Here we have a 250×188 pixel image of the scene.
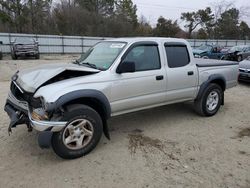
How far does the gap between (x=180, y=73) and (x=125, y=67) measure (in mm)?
1417

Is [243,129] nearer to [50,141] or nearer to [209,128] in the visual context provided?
[209,128]

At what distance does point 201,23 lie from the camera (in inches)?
1900

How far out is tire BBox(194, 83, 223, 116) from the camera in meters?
5.37

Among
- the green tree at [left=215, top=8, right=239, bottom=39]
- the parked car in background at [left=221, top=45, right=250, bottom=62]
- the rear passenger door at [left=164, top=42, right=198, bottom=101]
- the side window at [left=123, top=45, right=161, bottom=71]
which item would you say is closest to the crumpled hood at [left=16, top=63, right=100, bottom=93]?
the side window at [left=123, top=45, right=161, bottom=71]

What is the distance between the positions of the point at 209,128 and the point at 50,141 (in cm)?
313

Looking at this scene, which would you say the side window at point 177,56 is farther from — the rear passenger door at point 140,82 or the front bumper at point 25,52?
the front bumper at point 25,52

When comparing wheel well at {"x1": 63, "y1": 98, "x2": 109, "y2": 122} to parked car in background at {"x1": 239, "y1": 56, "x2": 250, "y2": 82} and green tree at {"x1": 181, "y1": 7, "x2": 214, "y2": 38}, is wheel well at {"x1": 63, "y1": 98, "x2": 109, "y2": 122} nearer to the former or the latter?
parked car in background at {"x1": 239, "y1": 56, "x2": 250, "y2": 82}

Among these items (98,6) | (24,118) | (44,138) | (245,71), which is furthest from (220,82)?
(98,6)

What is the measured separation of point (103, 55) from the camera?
434cm

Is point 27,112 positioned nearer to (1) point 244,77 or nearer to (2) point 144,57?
(2) point 144,57

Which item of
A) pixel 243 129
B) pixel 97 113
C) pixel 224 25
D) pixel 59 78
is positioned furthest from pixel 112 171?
pixel 224 25

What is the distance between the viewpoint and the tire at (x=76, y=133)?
11.2 ft

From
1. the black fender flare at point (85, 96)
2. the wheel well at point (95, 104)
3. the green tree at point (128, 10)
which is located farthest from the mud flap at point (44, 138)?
the green tree at point (128, 10)

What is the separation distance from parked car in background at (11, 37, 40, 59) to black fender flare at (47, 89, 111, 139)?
51.4 feet
